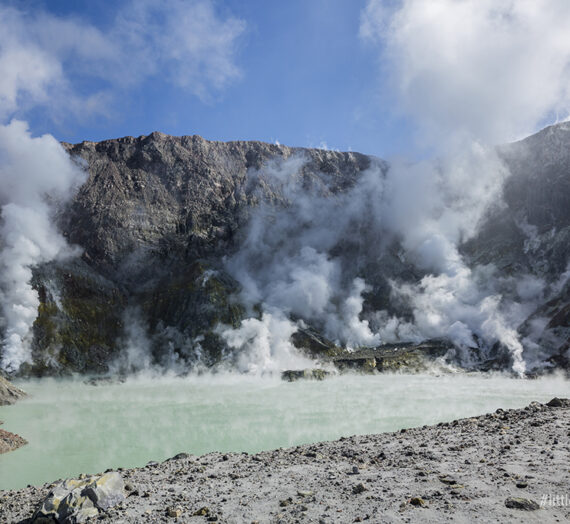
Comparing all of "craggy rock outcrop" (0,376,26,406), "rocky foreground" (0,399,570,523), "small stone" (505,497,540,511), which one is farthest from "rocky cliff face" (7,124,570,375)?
"small stone" (505,497,540,511)

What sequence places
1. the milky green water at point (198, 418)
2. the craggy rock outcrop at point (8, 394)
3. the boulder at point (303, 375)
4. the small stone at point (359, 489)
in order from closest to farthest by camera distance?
the small stone at point (359, 489) → the milky green water at point (198, 418) → the craggy rock outcrop at point (8, 394) → the boulder at point (303, 375)

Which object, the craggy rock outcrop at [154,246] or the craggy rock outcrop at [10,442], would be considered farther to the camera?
the craggy rock outcrop at [154,246]

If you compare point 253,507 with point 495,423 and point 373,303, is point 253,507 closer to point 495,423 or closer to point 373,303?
point 495,423

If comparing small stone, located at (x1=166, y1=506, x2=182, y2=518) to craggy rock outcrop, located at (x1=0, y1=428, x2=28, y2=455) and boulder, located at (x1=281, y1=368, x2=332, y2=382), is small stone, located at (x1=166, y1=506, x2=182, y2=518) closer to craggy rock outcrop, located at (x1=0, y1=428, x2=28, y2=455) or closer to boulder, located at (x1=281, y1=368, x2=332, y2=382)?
craggy rock outcrop, located at (x1=0, y1=428, x2=28, y2=455)

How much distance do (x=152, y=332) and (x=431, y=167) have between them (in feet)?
323

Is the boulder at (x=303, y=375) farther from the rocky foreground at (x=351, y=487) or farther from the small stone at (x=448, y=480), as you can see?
the small stone at (x=448, y=480)

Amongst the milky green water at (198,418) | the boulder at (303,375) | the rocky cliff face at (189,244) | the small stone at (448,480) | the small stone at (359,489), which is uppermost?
the rocky cliff face at (189,244)

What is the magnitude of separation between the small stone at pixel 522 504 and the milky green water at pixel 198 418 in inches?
653

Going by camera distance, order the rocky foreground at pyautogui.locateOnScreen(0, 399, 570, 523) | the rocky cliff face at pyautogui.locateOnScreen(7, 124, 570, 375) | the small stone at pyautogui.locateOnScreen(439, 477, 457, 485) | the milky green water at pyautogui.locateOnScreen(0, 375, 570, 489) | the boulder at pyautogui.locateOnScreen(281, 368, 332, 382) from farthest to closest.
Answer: the rocky cliff face at pyautogui.locateOnScreen(7, 124, 570, 375) < the boulder at pyautogui.locateOnScreen(281, 368, 332, 382) < the milky green water at pyautogui.locateOnScreen(0, 375, 570, 489) < the small stone at pyautogui.locateOnScreen(439, 477, 457, 485) < the rocky foreground at pyautogui.locateOnScreen(0, 399, 570, 523)

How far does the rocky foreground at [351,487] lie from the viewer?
9.95 meters

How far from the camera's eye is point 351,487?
1223cm

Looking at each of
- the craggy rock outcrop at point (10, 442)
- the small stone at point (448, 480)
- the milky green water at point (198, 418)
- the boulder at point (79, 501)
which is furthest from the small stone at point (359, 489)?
the craggy rock outcrop at point (10, 442)

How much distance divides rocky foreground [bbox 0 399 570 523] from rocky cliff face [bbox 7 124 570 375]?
71880 millimetres

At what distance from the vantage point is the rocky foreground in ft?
32.7
